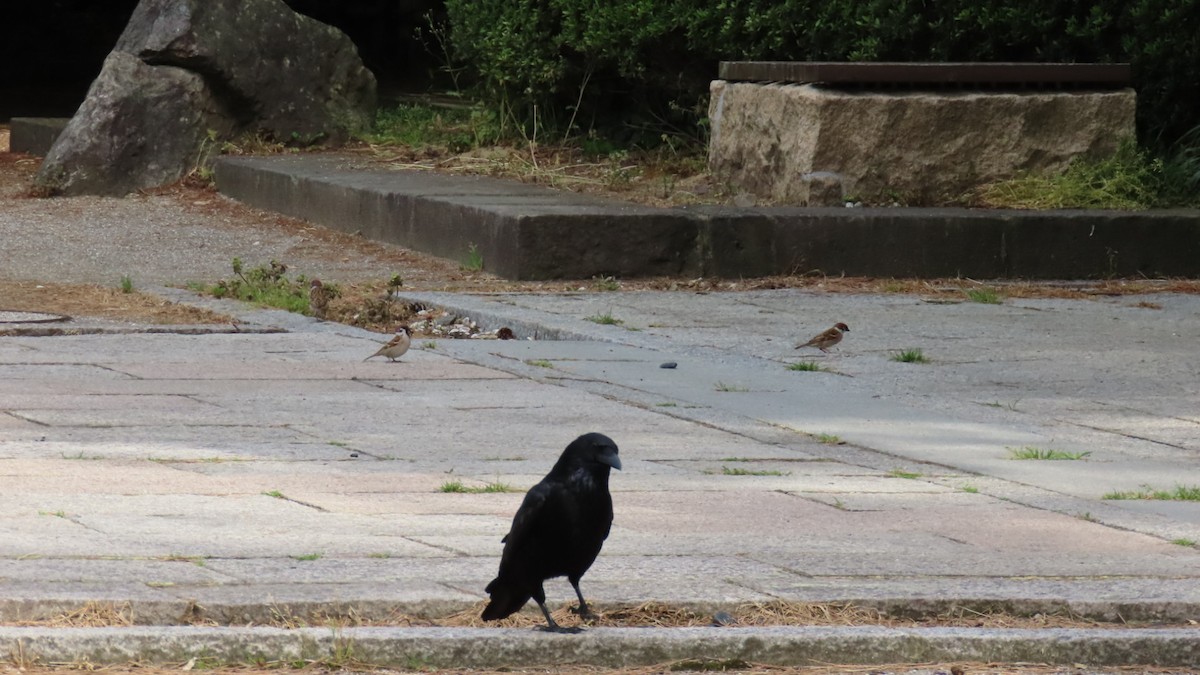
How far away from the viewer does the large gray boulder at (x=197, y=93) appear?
12.1 meters

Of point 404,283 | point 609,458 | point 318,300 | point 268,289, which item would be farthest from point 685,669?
point 404,283

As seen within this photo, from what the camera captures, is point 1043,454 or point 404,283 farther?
point 404,283

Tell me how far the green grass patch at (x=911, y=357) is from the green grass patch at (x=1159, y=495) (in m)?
2.18

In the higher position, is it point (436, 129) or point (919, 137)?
point (919, 137)

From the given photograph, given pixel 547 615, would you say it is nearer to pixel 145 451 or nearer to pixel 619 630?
pixel 619 630

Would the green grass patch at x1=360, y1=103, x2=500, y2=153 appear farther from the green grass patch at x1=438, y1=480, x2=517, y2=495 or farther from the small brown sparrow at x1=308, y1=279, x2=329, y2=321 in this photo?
the green grass patch at x1=438, y1=480, x2=517, y2=495

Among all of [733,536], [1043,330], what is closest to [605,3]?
[1043,330]

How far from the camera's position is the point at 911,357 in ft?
23.1

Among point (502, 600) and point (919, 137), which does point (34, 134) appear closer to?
point (919, 137)

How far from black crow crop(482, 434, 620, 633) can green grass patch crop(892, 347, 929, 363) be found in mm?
3764

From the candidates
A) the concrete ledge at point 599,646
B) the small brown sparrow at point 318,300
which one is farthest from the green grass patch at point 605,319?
the concrete ledge at point 599,646

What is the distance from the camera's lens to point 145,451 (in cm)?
511

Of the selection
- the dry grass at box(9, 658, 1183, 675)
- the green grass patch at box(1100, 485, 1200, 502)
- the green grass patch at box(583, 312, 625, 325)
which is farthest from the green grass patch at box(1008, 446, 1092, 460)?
the green grass patch at box(583, 312, 625, 325)

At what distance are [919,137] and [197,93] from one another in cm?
519
